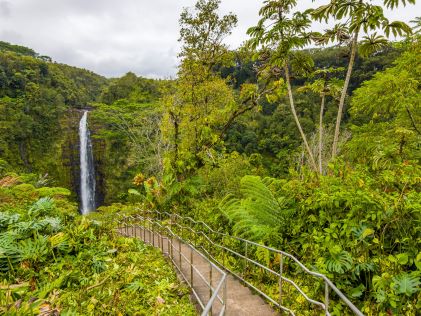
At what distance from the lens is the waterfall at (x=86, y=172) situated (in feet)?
97.4

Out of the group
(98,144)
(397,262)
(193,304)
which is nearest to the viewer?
(397,262)

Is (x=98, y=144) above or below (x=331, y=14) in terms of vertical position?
below

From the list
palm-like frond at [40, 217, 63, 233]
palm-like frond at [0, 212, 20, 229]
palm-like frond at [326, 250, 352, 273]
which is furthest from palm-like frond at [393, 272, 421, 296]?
palm-like frond at [0, 212, 20, 229]

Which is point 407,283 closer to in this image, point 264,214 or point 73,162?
point 264,214

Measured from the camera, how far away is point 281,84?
9.10m

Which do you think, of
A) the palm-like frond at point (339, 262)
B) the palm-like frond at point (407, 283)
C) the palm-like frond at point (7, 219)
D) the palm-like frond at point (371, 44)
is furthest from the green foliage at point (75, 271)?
the palm-like frond at point (371, 44)

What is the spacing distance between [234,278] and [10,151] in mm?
30426

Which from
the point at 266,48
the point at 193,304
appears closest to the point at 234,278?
the point at 193,304

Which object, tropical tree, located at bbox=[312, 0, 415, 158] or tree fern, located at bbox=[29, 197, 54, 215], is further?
tree fern, located at bbox=[29, 197, 54, 215]

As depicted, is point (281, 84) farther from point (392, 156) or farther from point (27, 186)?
point (27, 186)

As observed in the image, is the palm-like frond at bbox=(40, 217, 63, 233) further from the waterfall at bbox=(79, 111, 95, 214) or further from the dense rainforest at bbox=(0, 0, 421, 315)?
the waterfall at bbox=(79, 111, 95, 214)

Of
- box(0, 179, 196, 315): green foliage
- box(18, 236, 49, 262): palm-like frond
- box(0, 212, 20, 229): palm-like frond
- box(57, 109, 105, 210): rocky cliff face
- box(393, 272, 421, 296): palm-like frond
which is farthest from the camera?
box(57, 109, 105, 210): rocky cliff face

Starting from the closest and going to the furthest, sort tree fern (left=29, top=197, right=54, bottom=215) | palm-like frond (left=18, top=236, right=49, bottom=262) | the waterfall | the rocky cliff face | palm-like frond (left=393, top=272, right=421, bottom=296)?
palm-like frond (left=393, top=272, right=421, bottom=296) → palm-like frond (left=18, top=236, right=49, bottom=262) → tree fern (left=29, top=197, right=54, bottom=215) → the waterfall → the rocky cliff face

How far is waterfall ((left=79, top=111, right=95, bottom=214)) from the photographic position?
2969cm
